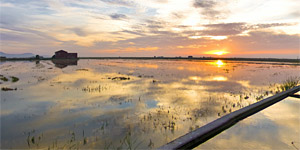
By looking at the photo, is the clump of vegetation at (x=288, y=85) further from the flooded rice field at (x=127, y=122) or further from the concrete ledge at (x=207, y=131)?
the concrete ledge at (x=207, y=131)

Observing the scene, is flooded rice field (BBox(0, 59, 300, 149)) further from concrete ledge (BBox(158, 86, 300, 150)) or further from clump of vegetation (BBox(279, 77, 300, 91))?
clump of vegetation (BBox(279, 77, 300, 91))

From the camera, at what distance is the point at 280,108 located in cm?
918

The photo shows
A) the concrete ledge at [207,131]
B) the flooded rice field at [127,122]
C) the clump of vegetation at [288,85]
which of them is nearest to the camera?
the concrete ledge at [207,131]

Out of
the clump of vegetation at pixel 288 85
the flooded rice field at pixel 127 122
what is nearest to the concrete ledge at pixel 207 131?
the flooded rice field at pixel 127 122

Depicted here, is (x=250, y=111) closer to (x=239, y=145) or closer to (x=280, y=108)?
(x=239, y=145)

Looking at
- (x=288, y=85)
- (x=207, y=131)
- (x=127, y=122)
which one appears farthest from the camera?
(x=288, y=85)

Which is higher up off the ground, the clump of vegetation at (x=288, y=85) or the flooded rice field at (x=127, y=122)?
the clump of vegetation at (x=288, y=85)

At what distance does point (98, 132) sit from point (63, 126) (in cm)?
189

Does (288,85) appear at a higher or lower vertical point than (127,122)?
higher

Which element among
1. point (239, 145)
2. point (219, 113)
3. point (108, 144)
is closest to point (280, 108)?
point (219, 113)

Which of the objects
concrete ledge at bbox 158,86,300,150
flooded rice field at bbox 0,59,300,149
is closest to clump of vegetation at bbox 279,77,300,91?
flooded rice field at bbox 0,59,300,149

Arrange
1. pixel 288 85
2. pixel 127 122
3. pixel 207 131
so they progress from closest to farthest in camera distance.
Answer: pixel 207 131
pixel 127 122
pixel 288 85

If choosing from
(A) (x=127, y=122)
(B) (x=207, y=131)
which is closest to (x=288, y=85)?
(B) (x=207, y=131)

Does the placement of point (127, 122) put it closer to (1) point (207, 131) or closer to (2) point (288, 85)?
(1) point (207, 131)
